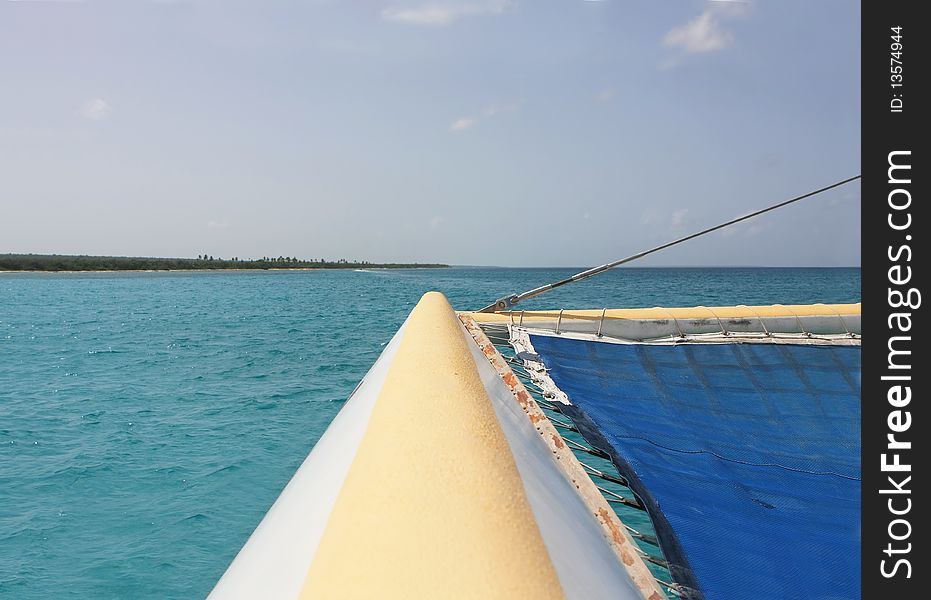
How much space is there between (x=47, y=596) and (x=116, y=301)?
150 ft

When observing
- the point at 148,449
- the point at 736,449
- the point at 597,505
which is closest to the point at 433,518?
the point at 597,505

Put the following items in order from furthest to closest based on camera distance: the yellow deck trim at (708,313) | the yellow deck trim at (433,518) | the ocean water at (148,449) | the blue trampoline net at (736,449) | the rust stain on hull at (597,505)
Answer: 1. the ocean water at (148,449)
2. the yellow deck trim at (708,313)
3. the blue trampoline net at (736,449)
4. the rust stain on hull at (597,505)
5. the yellow deck trim at (433,518)

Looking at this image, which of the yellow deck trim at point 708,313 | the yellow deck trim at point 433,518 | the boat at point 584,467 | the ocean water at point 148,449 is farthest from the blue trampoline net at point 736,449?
the ocean water at point 148,449

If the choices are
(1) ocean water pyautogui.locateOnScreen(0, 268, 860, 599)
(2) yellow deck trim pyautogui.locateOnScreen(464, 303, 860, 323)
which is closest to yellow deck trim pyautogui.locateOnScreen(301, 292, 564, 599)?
(2) yellow deck trim pyautogui.locateOnScreen(464, 303, 860, 323)

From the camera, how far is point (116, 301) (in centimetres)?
4419

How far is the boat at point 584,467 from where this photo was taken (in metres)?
0.69

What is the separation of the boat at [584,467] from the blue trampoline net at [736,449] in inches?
0.5

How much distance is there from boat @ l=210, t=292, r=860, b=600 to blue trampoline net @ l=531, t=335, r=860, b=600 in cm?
1

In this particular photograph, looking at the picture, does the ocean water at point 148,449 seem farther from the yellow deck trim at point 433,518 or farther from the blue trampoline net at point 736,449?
→ the yellow deck trim at point 433,518

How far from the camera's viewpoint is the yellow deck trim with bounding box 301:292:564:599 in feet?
1.99

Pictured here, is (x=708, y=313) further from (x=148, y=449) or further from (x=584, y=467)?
(x=148, y=449)

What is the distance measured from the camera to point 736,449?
2969 millimetres
